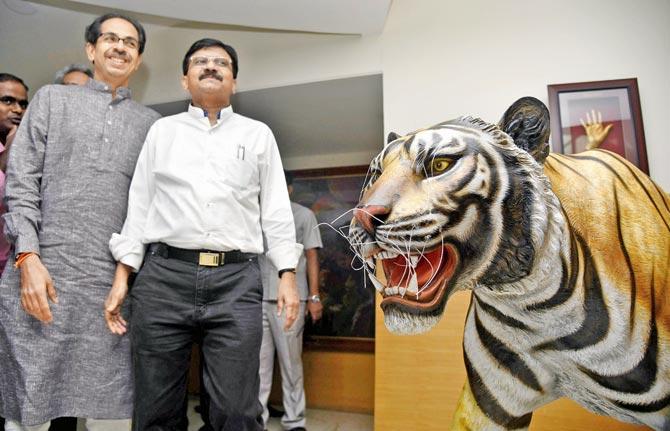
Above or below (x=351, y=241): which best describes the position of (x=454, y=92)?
above

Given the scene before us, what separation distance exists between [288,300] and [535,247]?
2.06 ft

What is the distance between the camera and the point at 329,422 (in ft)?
6.28

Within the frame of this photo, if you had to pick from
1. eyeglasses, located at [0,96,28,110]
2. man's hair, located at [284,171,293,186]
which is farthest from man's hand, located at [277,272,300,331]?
man's hair, located at [284,171,293,186]

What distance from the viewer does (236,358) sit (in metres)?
0.93

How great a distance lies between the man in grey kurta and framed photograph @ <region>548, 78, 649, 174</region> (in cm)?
125

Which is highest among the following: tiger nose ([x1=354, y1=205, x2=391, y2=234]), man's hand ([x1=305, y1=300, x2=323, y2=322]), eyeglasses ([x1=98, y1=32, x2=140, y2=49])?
eyeglasses ([x1=98, y1=32, x2=140, y2=49])

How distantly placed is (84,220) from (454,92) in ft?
3.65

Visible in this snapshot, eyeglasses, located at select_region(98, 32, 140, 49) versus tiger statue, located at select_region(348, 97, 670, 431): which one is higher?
eyeglasses, located at select_region(98, 32, 140, 49)

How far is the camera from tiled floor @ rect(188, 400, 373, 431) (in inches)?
72.4

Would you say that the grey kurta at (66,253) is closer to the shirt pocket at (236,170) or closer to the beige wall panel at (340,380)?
the shirt pocket at (236,170)

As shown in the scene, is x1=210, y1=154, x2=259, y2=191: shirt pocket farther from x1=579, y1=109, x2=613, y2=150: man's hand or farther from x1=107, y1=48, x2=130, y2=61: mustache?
x1=579, y1=109, x2=613, y2=150: man's hand

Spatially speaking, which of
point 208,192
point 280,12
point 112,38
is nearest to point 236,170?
point 208,192

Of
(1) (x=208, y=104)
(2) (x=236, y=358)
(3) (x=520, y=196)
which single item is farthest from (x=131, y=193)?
(3) (x=520, y=196)

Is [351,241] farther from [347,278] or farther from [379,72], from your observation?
[347,278]
